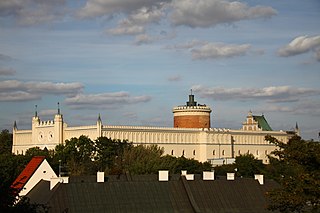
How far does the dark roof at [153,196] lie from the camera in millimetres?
39594

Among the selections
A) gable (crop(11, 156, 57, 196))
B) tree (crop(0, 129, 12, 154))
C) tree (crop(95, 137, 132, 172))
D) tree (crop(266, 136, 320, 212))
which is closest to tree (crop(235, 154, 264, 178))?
tree (crop(95, 137, 132, 172))

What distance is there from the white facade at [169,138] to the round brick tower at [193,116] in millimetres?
6662

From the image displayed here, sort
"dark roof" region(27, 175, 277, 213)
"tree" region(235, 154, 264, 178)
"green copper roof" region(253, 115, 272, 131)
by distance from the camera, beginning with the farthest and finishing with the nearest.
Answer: "green copper roof" region(253, 115, 272, 131)
"tree" region(235, 154, 264, 178)
"dark roof" region(27, 175, 277, 213)

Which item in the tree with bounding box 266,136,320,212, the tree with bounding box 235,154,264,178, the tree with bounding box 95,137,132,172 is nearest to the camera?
the tree with bounding box 266,136,320,212

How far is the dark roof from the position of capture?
3959 centimetres

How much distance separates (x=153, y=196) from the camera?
41.9m

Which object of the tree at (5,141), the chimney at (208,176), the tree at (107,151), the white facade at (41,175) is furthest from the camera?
the tree at (5,141)

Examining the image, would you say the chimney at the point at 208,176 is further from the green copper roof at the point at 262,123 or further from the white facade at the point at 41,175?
the green copper roof at the point at 262,123

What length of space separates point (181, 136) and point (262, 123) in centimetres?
4152

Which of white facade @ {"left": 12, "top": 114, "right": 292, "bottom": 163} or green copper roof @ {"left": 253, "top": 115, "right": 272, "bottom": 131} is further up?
green copper roof @ {"left": 253, "top": 115, "right": 272, "bottom": 131}

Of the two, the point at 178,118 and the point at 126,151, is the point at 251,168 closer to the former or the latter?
the point at 126,151

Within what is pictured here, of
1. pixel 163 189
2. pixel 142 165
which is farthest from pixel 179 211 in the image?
pixel 142 165

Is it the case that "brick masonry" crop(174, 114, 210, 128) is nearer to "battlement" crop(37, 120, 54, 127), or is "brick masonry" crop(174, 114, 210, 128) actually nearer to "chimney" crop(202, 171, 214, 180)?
"battlement" crop(37, 120, 54, 127)

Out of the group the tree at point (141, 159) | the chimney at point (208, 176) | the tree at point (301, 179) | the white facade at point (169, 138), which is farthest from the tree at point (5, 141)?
the tree at point (301, 179)
